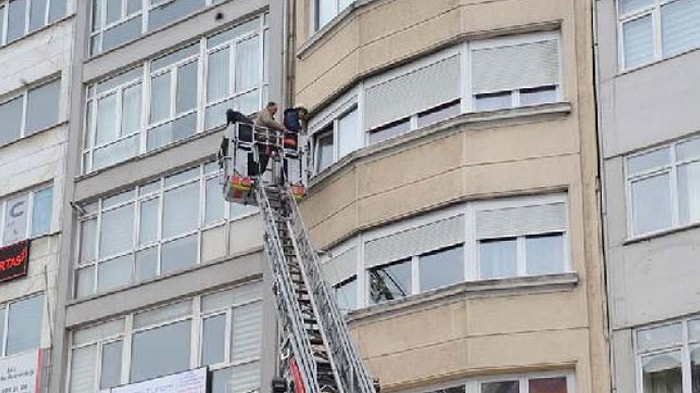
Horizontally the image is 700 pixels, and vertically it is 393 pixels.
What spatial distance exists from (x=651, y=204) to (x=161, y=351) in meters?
10.4

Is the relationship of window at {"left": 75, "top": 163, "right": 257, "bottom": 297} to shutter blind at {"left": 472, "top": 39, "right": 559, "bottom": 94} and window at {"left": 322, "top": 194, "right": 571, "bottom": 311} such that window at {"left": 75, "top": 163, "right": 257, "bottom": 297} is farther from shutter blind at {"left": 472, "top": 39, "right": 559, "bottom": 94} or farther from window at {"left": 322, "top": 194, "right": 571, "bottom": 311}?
shutter blind at {"left": 472, "top": 39, "right": 559, "bottom": 94}

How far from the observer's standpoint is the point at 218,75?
2738 cm

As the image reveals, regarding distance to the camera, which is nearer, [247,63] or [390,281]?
[390,281]

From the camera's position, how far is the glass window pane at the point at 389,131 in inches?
882

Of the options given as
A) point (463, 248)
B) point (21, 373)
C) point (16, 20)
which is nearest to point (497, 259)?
point (463, 248)

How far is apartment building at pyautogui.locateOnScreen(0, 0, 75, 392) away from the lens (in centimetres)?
2933

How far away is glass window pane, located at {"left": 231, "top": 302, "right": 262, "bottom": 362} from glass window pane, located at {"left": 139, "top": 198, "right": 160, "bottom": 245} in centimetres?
299

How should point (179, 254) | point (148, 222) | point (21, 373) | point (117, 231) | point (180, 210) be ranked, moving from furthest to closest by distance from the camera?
1. point (21, 373)
2. point (117, 231)
3. point (148, 222)
4. point (180, 210)
5. point (179, 254)

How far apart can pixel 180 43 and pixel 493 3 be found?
8341 millimetres

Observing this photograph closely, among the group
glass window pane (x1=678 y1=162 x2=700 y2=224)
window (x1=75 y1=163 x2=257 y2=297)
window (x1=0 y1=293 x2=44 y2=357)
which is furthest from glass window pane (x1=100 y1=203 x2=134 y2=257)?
glass window pane (x1=678 y1=162 x2=700 y2=224)

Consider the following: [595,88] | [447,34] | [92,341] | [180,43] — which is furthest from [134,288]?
[595,88]

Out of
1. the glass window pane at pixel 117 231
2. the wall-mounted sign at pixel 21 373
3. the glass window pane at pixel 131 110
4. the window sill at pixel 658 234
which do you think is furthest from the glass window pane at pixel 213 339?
the window sill at pixel 658 234

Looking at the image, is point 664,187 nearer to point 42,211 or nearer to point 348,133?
point 348,133

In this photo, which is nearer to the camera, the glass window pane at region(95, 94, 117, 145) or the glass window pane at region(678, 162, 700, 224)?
the glass window pane at region(678, 162, 700, 224)
